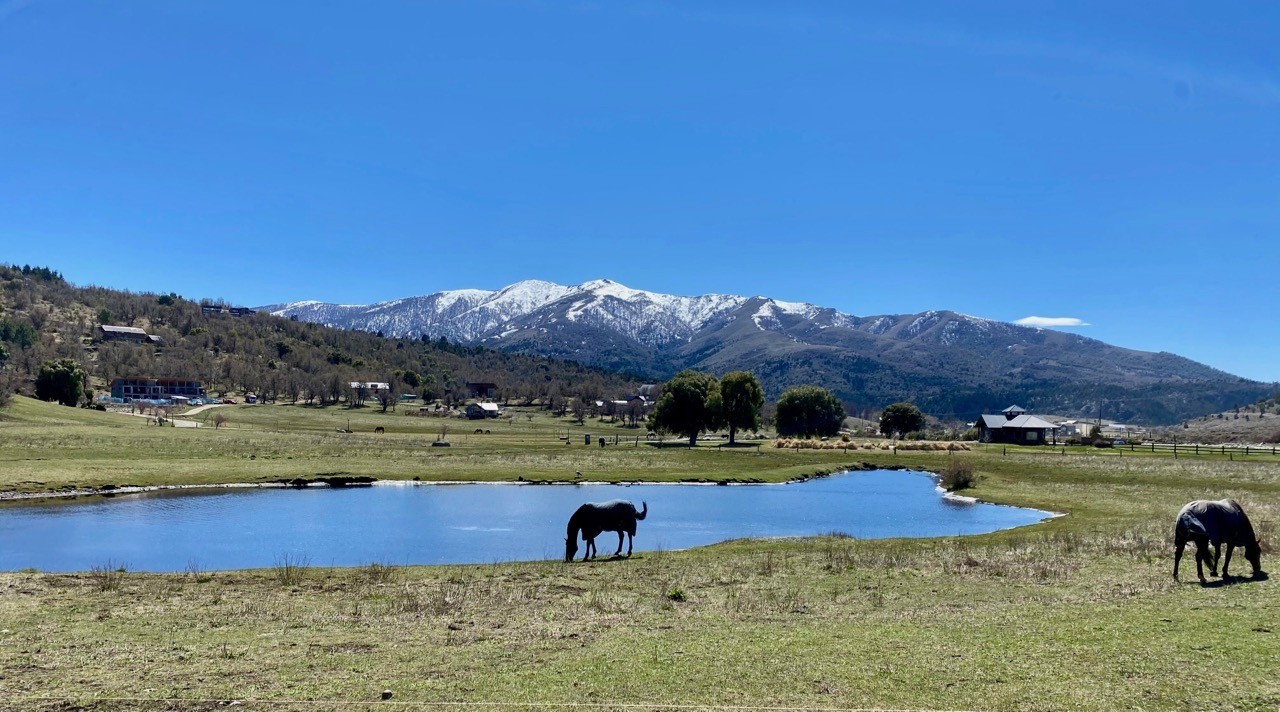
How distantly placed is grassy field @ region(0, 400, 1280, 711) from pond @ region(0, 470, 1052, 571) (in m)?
6.77

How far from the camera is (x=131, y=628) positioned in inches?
594

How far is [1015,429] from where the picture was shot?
405ft

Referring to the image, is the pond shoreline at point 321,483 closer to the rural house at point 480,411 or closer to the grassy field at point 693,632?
the grassy field at point 693,632

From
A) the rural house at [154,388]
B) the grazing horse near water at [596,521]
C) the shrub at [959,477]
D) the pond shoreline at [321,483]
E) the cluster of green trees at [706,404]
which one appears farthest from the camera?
the rural house at [154,388]

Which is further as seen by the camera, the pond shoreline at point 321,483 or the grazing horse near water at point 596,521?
the pond shoreline at point 321,483

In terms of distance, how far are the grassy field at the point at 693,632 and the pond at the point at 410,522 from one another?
22.2 ft

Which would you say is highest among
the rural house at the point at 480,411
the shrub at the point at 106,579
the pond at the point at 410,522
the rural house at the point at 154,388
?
the rural house at the point at 154,388

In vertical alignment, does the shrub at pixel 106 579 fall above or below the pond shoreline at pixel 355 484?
above

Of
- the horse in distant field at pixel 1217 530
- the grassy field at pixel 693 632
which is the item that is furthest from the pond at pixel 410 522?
the horse in distant field at pixel 1217 530

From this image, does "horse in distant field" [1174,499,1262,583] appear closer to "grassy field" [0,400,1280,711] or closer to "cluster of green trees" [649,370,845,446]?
"grassy field" [0,400,1280,711]

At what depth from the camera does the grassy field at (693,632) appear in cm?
1057

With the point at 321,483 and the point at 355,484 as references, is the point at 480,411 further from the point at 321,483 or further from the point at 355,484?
the point at 321,483

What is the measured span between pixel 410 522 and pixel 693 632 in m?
28.5

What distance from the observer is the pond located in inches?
1203
